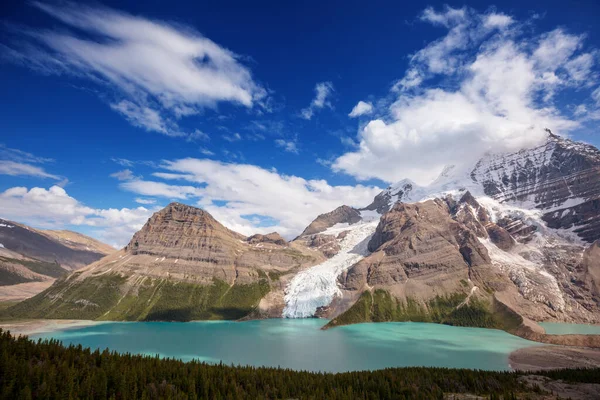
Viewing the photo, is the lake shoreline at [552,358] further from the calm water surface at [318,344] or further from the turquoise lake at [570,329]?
the turquoise lake at [570,329]

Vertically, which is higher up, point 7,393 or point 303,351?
point 7,393

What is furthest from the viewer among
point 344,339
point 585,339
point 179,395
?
point 344,339

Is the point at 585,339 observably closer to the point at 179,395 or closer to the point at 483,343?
the point at 483,343

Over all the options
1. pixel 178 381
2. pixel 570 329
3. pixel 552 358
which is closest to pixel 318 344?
pixel 552 358

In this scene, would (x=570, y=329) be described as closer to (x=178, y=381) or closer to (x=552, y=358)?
(x=552, y=358)

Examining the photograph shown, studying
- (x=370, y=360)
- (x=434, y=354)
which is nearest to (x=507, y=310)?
(x=434, y=354)
